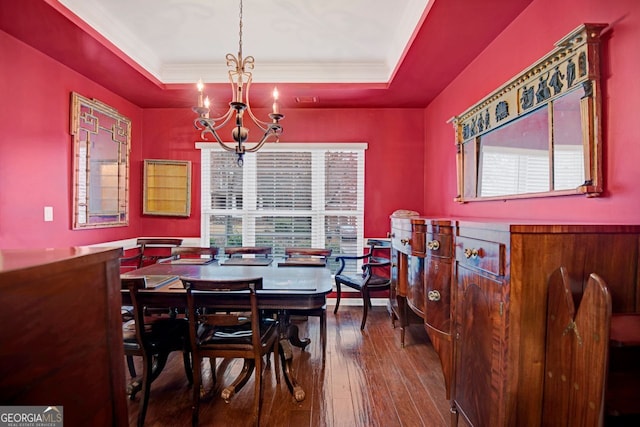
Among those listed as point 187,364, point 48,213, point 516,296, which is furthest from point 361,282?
point 48,213

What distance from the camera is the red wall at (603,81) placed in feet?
4.38

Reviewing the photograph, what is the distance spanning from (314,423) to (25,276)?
176cm

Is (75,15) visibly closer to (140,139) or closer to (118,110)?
(118,110)

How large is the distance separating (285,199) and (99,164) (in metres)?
2.15

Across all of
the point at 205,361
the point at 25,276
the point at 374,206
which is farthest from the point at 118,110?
the point at 25,276

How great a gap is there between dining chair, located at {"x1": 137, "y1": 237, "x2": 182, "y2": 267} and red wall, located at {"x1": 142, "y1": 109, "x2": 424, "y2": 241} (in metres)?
0.97

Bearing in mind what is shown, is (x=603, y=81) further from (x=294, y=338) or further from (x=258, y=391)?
(x=294, y=338)

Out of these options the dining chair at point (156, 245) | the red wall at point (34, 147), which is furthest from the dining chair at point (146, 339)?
the dining chair at point (156, 245)

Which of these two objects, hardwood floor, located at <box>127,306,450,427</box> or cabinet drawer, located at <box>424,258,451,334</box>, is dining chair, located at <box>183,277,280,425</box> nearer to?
hardwood floor, located at <box>127,306,450,427</box>

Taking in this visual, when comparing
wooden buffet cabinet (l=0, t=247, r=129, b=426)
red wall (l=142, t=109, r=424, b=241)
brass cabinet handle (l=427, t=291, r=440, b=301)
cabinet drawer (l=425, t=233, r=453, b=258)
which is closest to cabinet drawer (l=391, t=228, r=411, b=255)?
cabinet drawer (l=425, t=233, r=453, b=258)

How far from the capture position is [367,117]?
13.6 feet

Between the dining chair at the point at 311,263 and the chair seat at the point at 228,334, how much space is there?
0.31 meters

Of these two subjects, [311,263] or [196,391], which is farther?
[311,263]

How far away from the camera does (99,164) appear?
340 centimetres
